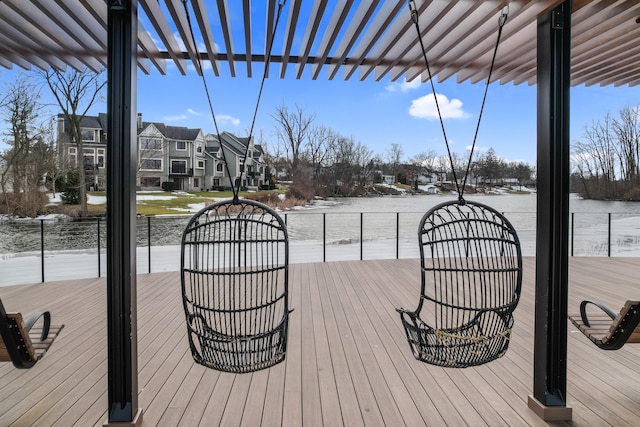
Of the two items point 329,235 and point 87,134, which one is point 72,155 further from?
point 329,235

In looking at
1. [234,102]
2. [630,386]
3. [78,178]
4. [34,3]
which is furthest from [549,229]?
[234,102]

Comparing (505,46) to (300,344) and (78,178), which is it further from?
(78,178)

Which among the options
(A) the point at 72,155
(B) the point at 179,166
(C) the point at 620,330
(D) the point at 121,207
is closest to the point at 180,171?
(B) the point at 179,166

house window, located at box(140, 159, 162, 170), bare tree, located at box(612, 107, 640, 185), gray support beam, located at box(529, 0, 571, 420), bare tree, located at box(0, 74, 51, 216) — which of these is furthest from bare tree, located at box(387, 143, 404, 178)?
gray support beam, located at box(529, 0, 571, 420)

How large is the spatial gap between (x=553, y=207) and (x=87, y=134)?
7145mm

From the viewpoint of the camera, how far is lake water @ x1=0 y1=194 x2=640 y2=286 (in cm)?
621

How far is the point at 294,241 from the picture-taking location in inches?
293

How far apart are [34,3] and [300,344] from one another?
2.45 metres

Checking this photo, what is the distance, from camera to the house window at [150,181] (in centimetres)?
816

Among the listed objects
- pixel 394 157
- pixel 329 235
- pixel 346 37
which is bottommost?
pixel 329 235

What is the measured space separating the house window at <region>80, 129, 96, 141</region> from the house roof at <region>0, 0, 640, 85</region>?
3.59 metres

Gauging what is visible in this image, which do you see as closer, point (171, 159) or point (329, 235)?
point (171, 159)

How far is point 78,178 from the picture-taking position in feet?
22.6

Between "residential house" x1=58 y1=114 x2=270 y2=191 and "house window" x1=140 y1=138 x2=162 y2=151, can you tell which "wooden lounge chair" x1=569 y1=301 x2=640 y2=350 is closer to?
"residential house" x1=58 y1=114 x2=270 y2=191
